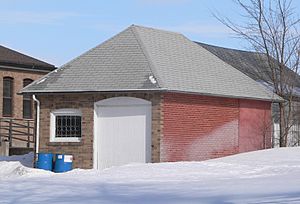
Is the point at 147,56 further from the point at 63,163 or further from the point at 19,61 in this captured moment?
the point at 19,61

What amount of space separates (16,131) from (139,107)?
44.9ft

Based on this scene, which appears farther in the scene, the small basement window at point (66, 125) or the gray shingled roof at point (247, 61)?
the gray shingled roof at point (247, 61)

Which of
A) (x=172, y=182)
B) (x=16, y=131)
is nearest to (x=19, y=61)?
(x=16, y=131)

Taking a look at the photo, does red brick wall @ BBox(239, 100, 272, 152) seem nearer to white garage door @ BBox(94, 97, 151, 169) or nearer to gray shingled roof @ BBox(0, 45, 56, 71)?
white garage door @ BBox(94, 97, 151, 169)

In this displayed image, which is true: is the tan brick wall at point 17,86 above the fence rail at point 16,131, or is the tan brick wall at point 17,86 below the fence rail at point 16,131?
above

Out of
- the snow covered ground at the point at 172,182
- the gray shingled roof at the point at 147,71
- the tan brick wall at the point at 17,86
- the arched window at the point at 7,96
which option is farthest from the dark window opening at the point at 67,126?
the arched window at the point at 7,96

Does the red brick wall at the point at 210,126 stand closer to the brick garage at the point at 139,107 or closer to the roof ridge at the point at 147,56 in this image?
the brick garage at the point at 139,107

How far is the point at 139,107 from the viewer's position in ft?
84.6

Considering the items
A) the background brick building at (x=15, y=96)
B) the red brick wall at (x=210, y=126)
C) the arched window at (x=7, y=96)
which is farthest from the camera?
the arched window at (x=7, y=96)

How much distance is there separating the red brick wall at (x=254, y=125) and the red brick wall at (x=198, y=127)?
457mm

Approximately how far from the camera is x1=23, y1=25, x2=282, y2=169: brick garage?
25.6 metres

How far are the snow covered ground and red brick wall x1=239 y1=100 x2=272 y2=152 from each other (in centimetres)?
143

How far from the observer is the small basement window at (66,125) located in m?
26.7

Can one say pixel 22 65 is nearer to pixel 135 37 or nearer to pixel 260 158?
pixel 135 37
